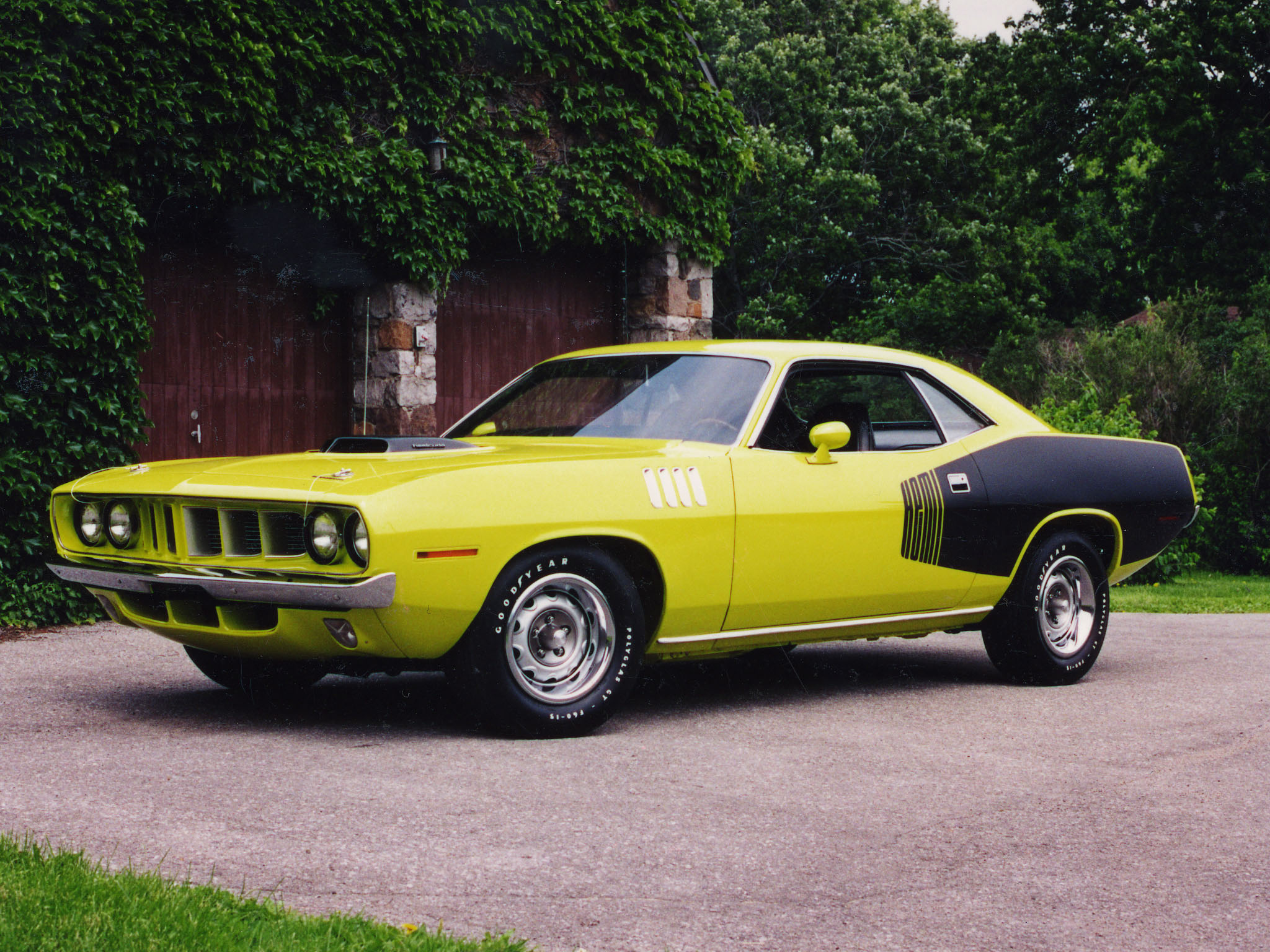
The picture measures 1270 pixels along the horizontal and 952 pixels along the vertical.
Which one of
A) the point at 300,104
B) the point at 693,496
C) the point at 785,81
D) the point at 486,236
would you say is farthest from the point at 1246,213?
the point at 693,496

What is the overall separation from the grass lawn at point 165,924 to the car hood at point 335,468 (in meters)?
1.91

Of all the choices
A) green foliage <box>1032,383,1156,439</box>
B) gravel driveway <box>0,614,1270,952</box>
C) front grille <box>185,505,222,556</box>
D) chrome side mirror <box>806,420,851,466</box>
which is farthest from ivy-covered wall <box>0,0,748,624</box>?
chrome side mirror <box>806,420,851,466</box>

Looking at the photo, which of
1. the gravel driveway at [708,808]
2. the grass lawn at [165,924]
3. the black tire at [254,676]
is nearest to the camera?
the grass lawn at [165,924]

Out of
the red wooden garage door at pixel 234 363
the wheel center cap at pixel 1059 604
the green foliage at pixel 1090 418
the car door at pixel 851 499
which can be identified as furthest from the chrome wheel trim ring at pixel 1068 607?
the green foliage at pixel 1090 418

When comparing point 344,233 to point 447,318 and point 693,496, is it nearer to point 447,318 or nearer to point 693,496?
point 447,318

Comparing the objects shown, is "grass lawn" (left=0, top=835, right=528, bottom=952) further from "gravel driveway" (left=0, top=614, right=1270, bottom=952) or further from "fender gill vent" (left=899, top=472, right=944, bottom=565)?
"fender gill vent" (left=899, top=472, right=944, bottom=565)

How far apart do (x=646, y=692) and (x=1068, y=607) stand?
2136 mm

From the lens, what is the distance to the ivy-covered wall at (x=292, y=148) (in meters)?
9.20

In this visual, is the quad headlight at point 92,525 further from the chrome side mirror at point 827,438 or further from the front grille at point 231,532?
the chrome side mirror at point 827,438

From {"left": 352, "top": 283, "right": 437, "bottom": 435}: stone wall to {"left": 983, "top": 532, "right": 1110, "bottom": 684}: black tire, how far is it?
5.71 meters

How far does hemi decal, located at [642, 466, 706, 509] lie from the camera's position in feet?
19.2

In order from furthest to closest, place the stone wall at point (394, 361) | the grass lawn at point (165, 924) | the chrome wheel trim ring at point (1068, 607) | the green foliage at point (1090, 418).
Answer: the green foliage at point (1090, 418), the stone wall at point (394, 361), the chrome wheel trim ring at point (1068, 607), the grass lawn at point (165, 924)

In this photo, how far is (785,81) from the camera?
32.6 meters

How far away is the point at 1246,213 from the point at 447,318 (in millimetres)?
18145
